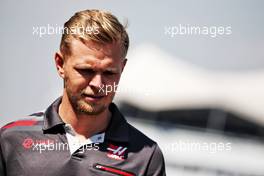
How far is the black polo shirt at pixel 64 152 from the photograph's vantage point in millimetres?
2988

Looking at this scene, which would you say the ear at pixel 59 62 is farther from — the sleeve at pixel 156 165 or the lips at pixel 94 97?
the sleeve at pixel 156 165

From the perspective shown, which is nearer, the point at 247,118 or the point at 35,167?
the point at 35,167

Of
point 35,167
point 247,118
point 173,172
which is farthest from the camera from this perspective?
point 247,118

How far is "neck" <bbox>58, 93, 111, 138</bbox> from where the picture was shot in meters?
3.12

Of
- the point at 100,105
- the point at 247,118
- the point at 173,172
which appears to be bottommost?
the point at 173,172

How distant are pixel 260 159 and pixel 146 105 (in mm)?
2879

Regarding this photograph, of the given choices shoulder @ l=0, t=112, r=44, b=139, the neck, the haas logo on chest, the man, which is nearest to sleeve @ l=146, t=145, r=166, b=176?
the man

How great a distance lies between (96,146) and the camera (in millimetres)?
3115

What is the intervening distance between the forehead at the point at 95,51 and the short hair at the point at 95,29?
3 cm

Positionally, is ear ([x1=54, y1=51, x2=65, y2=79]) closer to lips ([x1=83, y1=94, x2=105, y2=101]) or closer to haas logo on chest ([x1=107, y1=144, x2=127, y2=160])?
lips ([x1=83, y1=94, x2=105, y2=101])

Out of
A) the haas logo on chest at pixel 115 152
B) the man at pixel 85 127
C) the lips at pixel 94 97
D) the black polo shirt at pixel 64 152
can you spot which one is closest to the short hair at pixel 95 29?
the man at pixel 85 127

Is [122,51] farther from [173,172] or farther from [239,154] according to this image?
[239,154]

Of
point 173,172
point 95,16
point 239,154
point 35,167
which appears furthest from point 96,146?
point 239,154

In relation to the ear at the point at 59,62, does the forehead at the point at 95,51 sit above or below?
above
